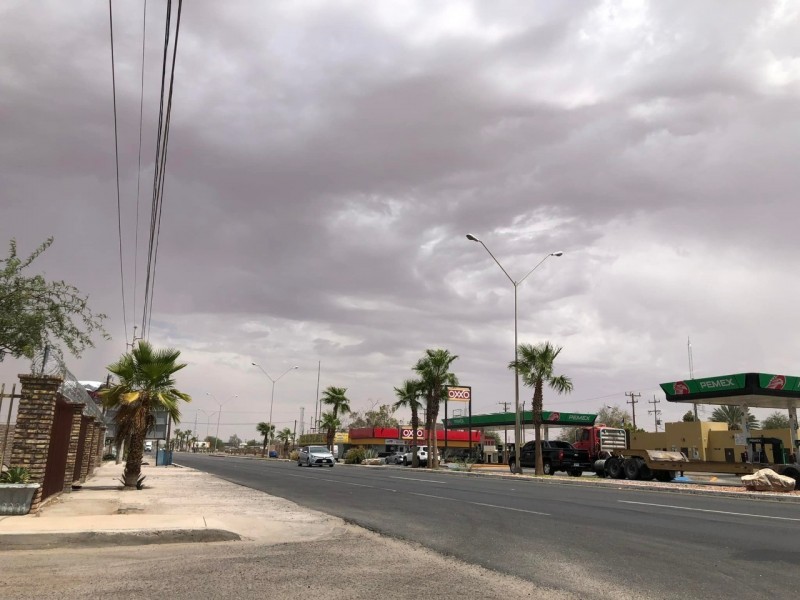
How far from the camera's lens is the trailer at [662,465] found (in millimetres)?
27433

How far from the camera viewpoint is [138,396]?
837 inches

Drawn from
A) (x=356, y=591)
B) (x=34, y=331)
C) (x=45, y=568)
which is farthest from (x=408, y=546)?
(x=34, y=331)

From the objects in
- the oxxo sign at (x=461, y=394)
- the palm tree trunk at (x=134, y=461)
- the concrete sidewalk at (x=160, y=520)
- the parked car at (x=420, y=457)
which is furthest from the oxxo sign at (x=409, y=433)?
the concrete sidewalk at (x=160, y=520)

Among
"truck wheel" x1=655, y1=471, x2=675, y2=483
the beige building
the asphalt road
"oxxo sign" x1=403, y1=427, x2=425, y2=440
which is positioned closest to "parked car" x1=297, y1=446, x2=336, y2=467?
"truck wheel" x1=655, y1=471, x2=675, y2=483

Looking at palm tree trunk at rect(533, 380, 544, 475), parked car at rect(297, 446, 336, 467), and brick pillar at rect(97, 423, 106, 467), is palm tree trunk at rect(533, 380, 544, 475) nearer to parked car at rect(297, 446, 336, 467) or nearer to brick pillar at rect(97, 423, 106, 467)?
parked car at rect(297, 446, 336, 467)

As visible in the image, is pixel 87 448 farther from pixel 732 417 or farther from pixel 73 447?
pixel 732 417

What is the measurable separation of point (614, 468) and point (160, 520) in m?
26.2

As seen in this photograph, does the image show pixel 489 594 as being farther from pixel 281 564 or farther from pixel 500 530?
pixel 500 530

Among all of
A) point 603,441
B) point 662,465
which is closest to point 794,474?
point 662,465

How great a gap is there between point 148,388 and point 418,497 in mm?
9868

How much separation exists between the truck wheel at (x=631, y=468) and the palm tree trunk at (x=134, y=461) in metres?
22.1

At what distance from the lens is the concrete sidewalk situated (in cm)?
928

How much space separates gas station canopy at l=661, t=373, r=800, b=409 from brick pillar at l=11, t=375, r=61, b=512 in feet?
106

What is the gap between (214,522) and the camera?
11234 mm
